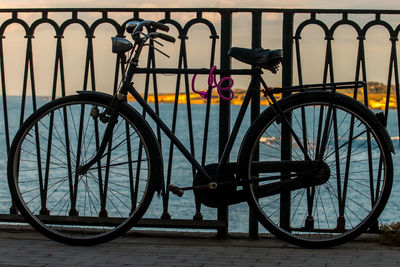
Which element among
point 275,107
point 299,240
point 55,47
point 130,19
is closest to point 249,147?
point 275,107

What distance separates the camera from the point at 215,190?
4.84 metres

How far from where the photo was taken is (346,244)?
16.4 feet

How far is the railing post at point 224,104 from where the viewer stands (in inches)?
204

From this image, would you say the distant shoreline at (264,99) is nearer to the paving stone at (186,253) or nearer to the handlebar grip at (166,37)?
the handlebar grip at (166,37)

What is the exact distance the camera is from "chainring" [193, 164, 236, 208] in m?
4.84

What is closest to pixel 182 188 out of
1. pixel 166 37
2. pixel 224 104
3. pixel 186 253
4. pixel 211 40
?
pixel 186 253

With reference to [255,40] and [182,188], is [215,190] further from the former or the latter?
[255,40]

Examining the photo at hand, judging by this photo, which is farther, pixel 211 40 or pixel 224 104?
pixel 211 40

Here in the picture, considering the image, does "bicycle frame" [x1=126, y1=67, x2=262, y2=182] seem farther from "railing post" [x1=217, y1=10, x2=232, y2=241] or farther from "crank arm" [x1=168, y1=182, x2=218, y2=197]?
"railing post" [x1=217, y1=10, x2=232, y2=241]

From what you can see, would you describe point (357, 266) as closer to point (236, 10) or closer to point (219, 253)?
point (219, 253)

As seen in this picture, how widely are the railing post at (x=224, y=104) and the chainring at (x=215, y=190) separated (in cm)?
33

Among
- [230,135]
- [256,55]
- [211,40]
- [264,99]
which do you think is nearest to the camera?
[256,55]

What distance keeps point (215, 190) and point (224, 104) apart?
0.70 meters

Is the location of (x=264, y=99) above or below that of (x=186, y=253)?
above
